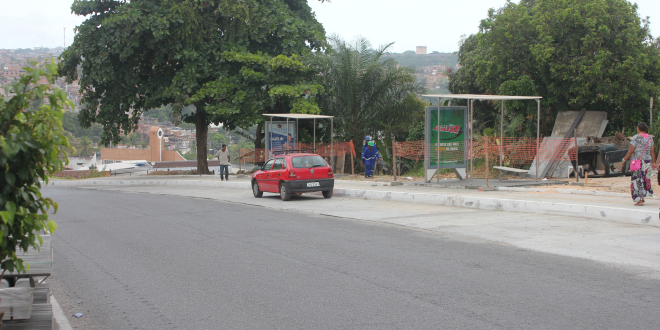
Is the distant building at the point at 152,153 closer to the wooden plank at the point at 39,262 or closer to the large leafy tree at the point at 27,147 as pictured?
the wooden plank at the point at 39,262

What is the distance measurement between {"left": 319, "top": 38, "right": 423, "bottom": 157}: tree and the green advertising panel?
29.4 feet

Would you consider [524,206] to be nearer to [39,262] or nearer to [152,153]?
[39,262]

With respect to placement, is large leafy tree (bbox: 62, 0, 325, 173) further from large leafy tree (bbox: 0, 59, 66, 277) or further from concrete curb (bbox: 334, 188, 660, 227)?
large leafy tree (bbox: 0, 59, 66, 277)

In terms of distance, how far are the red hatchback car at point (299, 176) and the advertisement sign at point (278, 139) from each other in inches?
369

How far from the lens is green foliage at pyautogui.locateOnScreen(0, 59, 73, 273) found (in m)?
3.21

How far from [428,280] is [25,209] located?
14.8 feet

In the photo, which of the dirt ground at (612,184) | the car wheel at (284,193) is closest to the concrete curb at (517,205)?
the dirt ground at (612,184)

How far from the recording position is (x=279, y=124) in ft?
89.5

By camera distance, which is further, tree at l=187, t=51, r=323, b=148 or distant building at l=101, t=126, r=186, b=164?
distant building at l=101, t=126, r=186, b=164

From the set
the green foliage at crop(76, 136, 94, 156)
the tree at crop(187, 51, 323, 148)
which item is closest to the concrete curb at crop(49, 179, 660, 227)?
the tree at crop(187, 51, 323, 148)

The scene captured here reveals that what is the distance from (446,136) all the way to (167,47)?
15868mm

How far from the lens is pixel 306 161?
17.2 metres

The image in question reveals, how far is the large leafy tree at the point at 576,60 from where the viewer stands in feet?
71.5

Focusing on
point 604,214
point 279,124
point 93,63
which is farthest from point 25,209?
point 93,63
